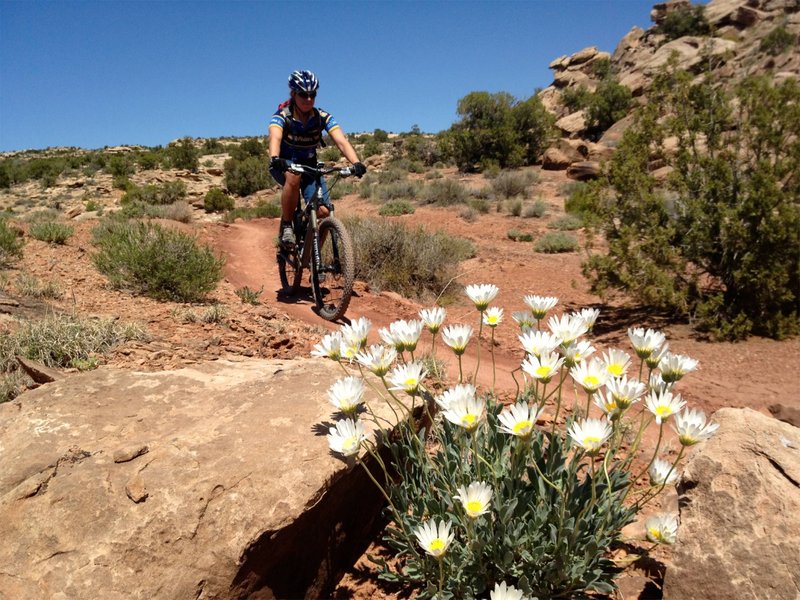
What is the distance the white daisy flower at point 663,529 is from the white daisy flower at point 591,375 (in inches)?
20.3

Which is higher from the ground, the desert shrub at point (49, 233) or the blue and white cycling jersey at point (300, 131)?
the blue and white cycling jersey at point (300, 131)

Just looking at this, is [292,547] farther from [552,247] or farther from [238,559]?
[552,247]

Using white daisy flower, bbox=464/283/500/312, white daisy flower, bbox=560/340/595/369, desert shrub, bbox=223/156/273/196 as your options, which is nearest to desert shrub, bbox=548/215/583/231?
white daisy flower, bbox=464/283/500/312

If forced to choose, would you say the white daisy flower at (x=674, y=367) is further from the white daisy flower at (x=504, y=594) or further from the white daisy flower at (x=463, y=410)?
the white daisy flower at (x=504, y=594)

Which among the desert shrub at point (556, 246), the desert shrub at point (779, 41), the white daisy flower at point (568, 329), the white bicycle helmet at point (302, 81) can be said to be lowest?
the desert shrub at point (556, 246)

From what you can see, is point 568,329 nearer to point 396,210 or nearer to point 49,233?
point 49,233

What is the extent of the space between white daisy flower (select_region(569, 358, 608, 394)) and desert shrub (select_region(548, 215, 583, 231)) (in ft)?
36.2

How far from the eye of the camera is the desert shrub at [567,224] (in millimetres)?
12047

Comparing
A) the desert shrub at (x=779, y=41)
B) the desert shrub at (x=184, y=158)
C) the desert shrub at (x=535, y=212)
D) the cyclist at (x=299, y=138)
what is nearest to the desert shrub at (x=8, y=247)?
the cyclist at (x=299, y=138)

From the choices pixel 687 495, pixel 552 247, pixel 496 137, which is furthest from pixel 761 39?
pixel 687 495

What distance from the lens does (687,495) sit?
5.81 feet

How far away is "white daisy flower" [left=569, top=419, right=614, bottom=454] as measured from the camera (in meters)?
1.34

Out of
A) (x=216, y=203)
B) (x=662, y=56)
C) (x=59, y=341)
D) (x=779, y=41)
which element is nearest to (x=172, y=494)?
(x=59, y=341)

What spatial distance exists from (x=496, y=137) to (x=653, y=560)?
23.7m
